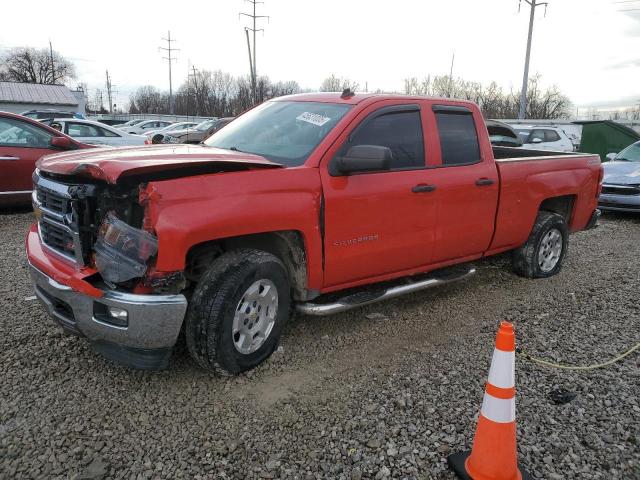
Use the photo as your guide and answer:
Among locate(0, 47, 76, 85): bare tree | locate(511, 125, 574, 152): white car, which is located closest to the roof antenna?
locate(511, 125, 574, 152): white car

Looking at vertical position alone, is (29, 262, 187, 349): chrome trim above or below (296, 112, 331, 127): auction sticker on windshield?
below

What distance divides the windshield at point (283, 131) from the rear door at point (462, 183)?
983mm

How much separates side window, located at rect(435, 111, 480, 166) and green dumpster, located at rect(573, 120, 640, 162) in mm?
13866

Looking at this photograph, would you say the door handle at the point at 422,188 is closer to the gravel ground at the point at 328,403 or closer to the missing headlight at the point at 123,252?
the gravel ground at the point at 328,403

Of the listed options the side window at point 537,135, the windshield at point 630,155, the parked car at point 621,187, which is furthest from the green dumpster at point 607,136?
the parked car at point 621,187

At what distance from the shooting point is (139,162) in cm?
299

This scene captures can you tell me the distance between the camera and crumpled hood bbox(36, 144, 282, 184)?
2902mm

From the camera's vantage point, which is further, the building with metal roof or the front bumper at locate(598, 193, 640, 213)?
the building with metal roof

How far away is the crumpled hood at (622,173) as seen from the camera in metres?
9.72

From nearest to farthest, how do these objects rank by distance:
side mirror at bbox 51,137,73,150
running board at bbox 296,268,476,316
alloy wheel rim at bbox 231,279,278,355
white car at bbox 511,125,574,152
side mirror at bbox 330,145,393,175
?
alloy wheel rim at bbox 231,279,278,355 < side mirror at bbox 330,145,393,175 < running board at bbox 296,268,476,316 < side mirror at bbox 51,137,73,150 < white car at bbox 511,125,574,152

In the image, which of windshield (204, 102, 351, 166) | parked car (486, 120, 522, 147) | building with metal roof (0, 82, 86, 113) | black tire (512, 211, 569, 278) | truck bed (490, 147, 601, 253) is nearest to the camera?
windshield (204, 102, 351, 166)

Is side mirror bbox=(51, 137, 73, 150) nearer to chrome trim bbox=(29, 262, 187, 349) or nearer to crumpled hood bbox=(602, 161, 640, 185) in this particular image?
chrome trim bbox=(29, 262, 187, 349)

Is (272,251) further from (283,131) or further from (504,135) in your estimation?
(504,135)

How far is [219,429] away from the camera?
2.95 metres
